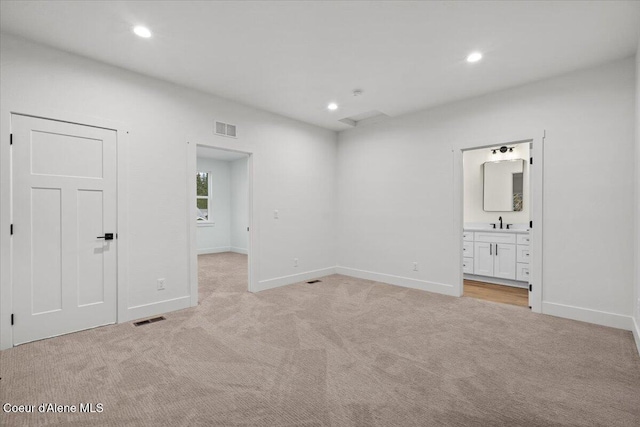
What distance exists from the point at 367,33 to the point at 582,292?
11.6 ft

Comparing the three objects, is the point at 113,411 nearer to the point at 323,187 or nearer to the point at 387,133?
the point at 323,187

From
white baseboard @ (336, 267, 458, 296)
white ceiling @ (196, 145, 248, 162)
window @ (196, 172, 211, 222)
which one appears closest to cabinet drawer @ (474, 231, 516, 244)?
white baseboard @ (336, 267, 458, 296)

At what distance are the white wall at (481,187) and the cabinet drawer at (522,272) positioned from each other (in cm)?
93

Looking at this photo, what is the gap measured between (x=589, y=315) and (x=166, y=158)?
199 inches

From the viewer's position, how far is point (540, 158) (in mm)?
3746

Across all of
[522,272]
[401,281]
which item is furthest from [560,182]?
[401,281]

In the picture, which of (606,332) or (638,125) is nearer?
(638,125)

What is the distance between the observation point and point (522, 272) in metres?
4.93

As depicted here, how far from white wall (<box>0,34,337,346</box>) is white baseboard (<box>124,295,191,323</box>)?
1 cm

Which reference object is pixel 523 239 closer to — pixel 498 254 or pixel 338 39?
pixel 498 254

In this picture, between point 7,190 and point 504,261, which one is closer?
point 7,190

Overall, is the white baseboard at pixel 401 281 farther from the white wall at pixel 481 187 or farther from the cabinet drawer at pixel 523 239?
the white wall at pixel 481 187

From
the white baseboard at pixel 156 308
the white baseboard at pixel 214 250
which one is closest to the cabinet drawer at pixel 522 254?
the white baseboard at pixel 156 308

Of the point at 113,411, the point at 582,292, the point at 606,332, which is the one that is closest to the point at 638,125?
the point at 582,292
